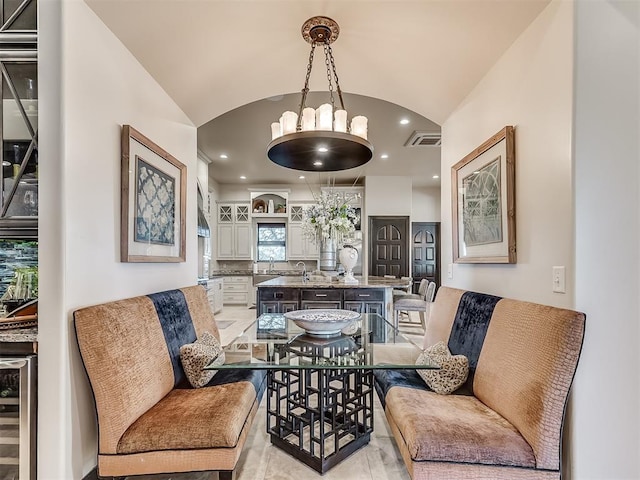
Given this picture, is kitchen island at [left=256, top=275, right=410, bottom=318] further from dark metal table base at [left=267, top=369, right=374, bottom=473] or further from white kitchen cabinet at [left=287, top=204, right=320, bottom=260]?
white kitchen cabinet at [left=287, top=204, right=320, bottom=260]

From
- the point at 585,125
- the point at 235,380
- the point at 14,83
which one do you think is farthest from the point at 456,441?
the point at 14,83

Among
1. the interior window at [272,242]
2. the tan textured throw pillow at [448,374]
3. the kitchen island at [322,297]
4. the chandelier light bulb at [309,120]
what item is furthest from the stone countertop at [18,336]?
the interior window at [272,242]

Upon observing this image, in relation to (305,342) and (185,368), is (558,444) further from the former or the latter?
(185,368)

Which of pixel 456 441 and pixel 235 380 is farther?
pixel 235 380

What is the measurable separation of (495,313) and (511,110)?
1180mm

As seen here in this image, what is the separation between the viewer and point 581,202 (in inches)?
58.1

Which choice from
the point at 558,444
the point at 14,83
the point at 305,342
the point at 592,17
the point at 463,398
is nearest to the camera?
the point at 558,444

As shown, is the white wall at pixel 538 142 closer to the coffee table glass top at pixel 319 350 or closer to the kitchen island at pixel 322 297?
the coffee table glass top at pixel 319 350

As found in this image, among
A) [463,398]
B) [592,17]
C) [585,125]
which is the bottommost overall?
[463,398]

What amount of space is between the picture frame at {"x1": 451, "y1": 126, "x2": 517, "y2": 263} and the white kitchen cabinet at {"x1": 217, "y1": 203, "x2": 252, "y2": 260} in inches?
238

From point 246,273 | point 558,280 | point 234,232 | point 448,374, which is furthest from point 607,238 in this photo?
point 234,232

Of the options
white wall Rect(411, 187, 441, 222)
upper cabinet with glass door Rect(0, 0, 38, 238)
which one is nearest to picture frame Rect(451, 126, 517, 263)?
upper cabinet with glass door Rect(0, 0, 38, 238)

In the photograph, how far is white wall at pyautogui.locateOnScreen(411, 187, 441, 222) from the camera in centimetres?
885

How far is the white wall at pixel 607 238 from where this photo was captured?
1441mm
